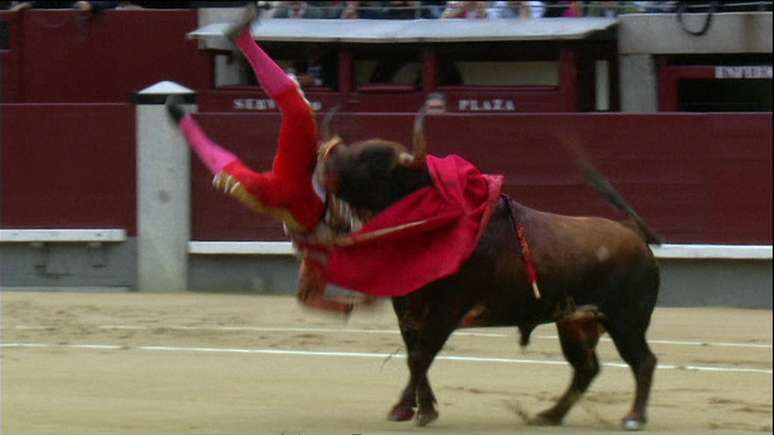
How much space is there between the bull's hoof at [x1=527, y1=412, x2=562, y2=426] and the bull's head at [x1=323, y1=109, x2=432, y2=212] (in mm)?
1237

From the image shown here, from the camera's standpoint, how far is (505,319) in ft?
23.3

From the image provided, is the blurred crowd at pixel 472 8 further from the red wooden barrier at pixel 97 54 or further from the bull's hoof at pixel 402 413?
the bull's hoof at pixel 402 413

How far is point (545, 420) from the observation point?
24.2 feet

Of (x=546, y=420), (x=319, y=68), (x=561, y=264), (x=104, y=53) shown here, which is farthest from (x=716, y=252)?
(x=104, y=53)

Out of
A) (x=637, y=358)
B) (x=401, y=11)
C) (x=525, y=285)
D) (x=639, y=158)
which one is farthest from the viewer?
(x=401, y=11)

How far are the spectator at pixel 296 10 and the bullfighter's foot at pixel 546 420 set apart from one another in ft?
28.5

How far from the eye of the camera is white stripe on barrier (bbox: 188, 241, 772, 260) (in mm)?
12492

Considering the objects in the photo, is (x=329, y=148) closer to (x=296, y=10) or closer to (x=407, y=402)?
(x=407, y=402)

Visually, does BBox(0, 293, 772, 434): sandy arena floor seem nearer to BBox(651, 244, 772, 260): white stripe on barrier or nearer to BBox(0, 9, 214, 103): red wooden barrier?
A: BBox(651, 244, 772, 260): white stripe on barrier

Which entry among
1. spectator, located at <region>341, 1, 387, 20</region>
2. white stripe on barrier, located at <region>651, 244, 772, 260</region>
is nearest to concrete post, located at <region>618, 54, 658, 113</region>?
spectator, located at <region>341, 1, 387, 20</region>

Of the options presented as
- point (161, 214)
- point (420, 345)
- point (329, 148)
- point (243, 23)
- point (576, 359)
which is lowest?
point (161, 214)

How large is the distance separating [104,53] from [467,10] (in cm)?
391

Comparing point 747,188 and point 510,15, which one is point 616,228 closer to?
point 747,188

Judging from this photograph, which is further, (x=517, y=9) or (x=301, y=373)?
(x=517, y=9)
